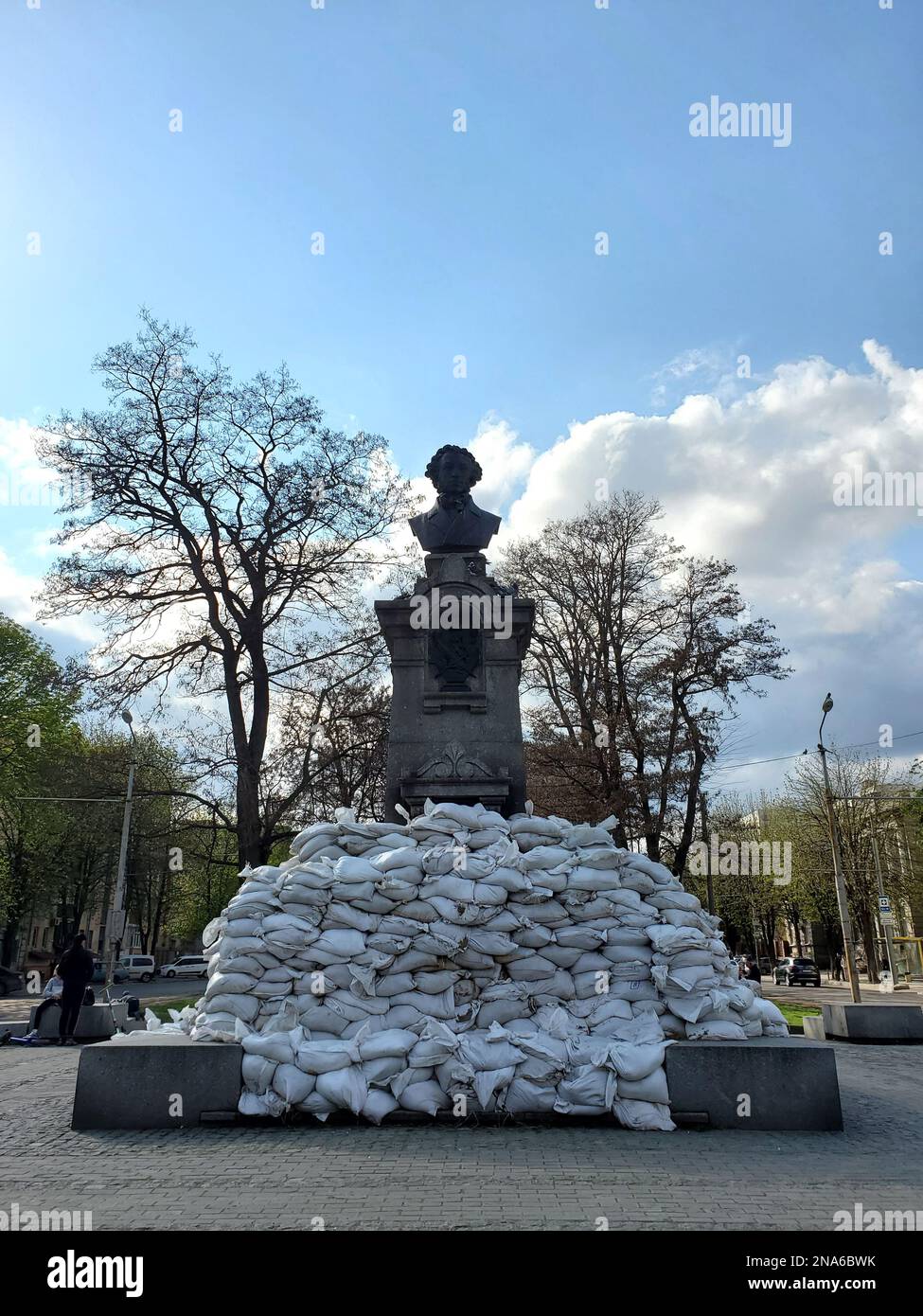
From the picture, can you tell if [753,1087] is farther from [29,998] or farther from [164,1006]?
[29,998]

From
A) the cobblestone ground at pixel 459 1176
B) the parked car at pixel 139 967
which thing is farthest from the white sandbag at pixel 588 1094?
the parked car at pixel 139 967

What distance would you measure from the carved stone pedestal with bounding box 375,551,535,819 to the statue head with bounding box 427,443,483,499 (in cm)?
115

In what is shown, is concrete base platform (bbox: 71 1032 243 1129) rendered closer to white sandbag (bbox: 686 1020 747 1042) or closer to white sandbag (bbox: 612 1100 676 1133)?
white sandbag (bbox: 612 1100 676 1133)

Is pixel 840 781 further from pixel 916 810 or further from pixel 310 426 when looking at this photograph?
pixel 310 426

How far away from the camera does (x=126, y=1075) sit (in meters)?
6.25

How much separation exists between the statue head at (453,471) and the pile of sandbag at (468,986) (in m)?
4.43

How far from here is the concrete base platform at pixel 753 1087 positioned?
6.08 m

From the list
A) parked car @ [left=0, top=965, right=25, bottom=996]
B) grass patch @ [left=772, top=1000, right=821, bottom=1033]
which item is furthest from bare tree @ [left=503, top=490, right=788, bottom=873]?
parked car @ [left=0, top=965, right=25, bottom=996]

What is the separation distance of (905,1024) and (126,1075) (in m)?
10.6

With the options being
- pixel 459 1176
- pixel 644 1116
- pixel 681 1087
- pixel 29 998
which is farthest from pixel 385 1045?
pixel 29 998

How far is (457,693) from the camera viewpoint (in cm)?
913

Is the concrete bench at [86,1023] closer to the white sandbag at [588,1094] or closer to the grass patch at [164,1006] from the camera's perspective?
the grass patch at [164,1006]
